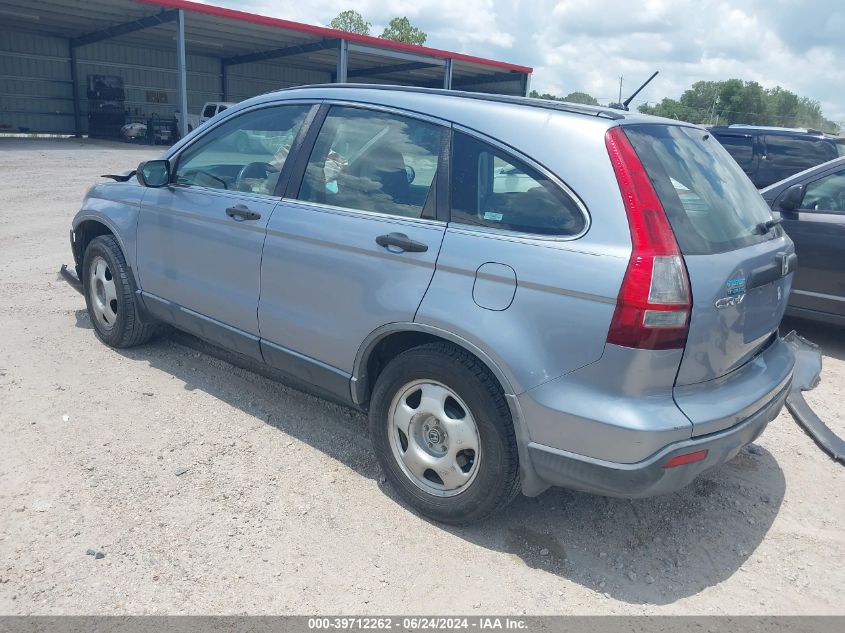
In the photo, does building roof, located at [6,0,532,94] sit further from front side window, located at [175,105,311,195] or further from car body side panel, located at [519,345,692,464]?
car body side panel, located at [519,345,692,464]

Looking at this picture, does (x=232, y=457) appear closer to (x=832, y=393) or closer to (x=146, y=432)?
(x=146, y=432)

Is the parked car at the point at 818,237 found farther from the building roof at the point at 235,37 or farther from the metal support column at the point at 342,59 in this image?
the metal support column at the point at 342,59

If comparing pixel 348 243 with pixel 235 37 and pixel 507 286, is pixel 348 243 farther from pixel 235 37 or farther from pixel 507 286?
pixel 235 37

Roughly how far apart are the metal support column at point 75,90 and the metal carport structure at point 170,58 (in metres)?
0.05

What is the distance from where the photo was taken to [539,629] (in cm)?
263

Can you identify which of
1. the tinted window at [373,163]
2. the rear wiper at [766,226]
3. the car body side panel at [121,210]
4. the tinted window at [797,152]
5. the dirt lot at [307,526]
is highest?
the tinted window at [797,152]

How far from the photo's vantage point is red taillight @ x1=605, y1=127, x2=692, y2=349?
2.55 meters

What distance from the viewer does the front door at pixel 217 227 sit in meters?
3.89

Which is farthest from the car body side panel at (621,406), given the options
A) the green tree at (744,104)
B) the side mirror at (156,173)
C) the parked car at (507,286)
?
the green tree at (744,104)

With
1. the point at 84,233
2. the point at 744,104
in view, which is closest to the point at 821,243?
the point at 84,233

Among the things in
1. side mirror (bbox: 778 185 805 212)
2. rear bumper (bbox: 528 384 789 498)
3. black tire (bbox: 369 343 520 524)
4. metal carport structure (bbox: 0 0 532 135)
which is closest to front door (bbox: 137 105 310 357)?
black tire (bbox: 369 343 520 524)

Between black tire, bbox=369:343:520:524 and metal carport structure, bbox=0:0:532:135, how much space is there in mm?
24553

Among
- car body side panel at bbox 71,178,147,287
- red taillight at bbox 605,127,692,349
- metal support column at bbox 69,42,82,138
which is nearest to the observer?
red taillight at bbox 605,127,692,349

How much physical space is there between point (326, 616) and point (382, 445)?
91cm
